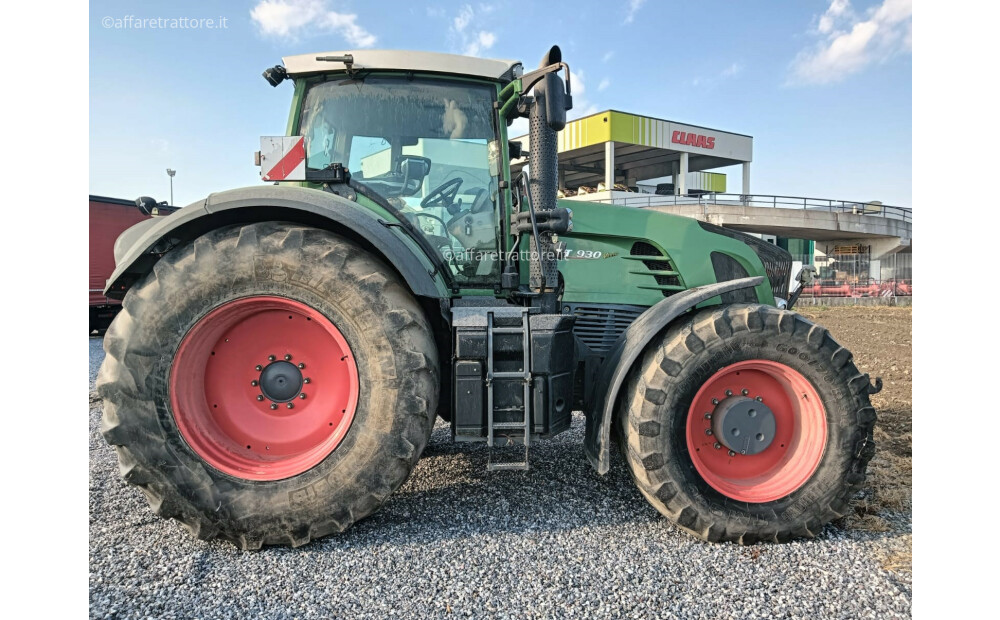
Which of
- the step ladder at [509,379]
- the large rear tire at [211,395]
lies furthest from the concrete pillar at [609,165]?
the large rear tire at [211,395]

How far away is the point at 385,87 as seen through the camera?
340 centimetres

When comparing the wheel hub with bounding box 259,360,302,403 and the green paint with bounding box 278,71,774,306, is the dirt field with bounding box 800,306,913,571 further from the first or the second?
the wheel hub with bounding box 259,360,302,403

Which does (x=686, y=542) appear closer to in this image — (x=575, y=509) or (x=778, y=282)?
(x=575, y=509)

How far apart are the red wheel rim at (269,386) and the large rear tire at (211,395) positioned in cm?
1

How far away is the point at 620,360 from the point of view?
2.94m

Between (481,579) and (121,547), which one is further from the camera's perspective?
(121,547)

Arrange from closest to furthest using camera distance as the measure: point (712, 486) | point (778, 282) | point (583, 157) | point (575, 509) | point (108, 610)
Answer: point (108, 610) → point (712, 486) → point (575, 509) → point (778, 282) → point (583, 157)

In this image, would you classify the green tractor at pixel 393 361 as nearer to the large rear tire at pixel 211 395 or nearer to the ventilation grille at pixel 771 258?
the large rear tire at pixel 211 395

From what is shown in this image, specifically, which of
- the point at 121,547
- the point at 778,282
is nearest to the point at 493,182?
the point at 778,282

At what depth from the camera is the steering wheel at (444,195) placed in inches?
133

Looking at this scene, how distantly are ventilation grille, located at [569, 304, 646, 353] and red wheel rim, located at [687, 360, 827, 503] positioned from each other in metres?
0.82

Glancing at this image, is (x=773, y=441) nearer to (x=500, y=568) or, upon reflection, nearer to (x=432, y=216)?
(x=500, y=568)

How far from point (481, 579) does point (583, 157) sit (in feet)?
105

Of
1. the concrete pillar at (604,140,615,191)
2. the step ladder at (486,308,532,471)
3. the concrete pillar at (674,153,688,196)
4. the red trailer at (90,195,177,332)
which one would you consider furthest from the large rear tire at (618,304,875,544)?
the concrete pillar at (674,153,688,196)
